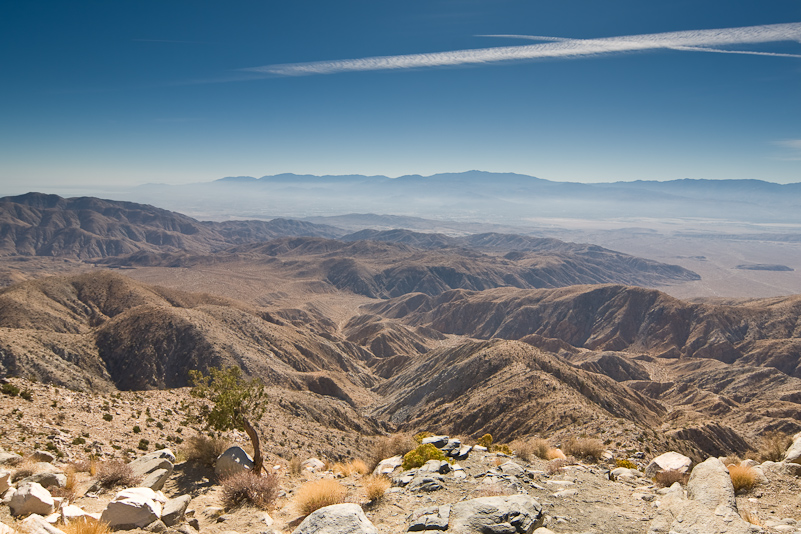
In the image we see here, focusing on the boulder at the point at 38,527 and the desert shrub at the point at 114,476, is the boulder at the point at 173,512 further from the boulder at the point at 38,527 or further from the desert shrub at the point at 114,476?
the desert shrub at the point at 114,476

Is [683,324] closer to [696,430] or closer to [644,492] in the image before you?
[696,430]

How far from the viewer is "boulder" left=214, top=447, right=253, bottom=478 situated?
16.2m

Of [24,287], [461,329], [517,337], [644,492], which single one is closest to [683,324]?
[517,337]

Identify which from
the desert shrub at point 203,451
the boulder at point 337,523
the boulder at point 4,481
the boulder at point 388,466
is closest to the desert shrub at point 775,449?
the boulder at point 388,466

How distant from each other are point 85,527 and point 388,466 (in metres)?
11.8

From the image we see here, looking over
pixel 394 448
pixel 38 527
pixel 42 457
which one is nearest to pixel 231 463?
pixel 42 457

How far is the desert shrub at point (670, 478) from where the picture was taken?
Answer: 1493cm

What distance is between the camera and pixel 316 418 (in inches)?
1732

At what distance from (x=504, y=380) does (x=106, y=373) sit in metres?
48.4

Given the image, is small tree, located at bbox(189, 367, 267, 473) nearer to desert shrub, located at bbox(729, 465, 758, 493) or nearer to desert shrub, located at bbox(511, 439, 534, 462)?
desert shrub, located at bbox(511, 439, 534, 462)

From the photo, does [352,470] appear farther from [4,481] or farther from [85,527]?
[4,481]

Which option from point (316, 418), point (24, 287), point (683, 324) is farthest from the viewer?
point (683, 324)

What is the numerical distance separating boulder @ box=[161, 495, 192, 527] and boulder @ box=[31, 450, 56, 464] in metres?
7.44

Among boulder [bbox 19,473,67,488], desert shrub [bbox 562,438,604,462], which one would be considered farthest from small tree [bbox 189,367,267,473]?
desert shrub [bbox 562,438,604,462]
